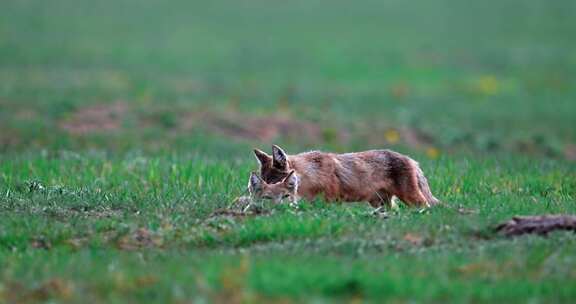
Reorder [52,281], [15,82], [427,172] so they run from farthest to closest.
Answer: [15,82] → [427,172] → [52,281]

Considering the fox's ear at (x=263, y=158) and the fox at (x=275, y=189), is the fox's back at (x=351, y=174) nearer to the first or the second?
the fox's ear at (x=263, y=158)

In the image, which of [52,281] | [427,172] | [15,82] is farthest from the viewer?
[15,82]

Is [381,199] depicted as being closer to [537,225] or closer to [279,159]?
[279,159]

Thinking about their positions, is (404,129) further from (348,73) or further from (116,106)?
(348,73)

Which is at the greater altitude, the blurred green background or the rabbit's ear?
Answer: the rabbit's ear

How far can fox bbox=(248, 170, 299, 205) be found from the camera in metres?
11.7

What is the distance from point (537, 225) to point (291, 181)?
9.24ft

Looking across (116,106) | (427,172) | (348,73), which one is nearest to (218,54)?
(348,73)

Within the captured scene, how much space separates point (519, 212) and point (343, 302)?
393 centimetres

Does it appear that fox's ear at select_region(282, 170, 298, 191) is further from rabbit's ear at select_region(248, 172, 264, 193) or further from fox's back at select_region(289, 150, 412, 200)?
fox's back at select_region(289, 150, 412, 200)

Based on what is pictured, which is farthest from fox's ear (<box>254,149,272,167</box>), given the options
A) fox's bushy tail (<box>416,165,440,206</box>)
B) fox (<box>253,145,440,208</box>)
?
fox's bushy tail (<box>416,165,440,206</box>)

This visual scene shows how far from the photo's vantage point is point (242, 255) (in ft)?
31.1

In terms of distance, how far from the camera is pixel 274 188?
38.4 ft

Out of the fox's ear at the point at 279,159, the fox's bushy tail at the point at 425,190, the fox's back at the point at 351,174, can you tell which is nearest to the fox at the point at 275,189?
the fox's ear at the point at 279,159
